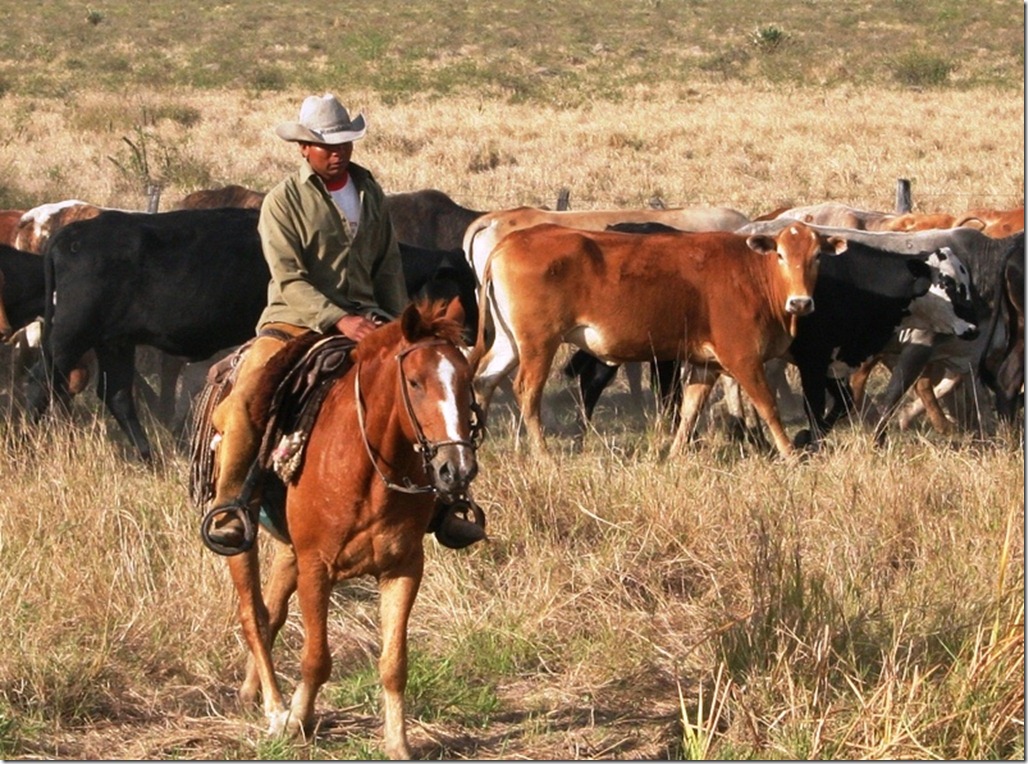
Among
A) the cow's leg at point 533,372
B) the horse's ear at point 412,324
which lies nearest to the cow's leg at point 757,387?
the cow's leg at point 533,372

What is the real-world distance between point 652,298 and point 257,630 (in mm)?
5850

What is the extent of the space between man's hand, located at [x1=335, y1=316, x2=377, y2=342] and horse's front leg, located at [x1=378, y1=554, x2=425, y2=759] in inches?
32.8

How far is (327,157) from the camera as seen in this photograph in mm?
6215

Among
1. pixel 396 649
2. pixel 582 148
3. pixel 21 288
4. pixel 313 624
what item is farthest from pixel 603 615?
pixel 582 148

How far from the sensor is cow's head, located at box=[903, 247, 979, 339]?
41.1 ft

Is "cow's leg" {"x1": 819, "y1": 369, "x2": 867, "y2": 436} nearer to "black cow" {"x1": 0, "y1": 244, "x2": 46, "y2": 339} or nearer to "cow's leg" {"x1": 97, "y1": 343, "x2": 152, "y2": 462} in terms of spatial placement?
"cow's leg" {"x1": 97, "y1": 343, "x2": 152, "y2": 462}

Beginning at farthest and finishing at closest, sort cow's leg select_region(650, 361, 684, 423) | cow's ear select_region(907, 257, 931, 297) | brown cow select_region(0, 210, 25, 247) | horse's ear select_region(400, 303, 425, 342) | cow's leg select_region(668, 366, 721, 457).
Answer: brown cow select_region(0, 210, 25, 247) < cow's ear select_region(907, 257, 931, 297) < cow's leg select_region(650, 361, 684, 423) < cow's leg select_region(668, 366, 721, 457) < horse's ear select_region(400, 303, 425, 342)

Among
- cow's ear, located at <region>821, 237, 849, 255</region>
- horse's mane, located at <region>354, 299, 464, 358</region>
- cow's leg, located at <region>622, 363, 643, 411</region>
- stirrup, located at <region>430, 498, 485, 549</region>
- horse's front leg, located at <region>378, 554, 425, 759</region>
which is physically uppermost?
horse's mane, located at <region>354, 299, 464, 358</region>

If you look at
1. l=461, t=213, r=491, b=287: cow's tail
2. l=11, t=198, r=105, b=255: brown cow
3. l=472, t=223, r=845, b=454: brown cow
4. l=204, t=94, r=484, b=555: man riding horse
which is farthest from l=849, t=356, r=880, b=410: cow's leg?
l=204, t=94, r=484, b=555: man riding horse

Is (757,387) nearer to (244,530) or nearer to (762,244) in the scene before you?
(762,244)

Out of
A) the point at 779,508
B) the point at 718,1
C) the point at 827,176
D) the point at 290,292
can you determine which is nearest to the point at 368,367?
the point at 290,292

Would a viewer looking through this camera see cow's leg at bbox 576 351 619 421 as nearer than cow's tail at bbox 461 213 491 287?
Yes

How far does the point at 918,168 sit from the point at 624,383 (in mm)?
13223

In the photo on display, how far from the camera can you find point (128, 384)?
Result: 1196cm
